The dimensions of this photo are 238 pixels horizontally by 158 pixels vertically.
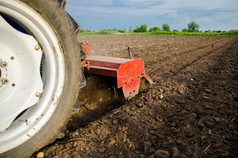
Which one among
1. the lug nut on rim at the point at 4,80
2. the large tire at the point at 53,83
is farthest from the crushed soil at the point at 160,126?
the lug nut on rim at the point at 4,80

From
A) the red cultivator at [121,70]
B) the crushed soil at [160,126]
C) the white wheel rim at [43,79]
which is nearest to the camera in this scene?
the white wheel rim at [43,79]

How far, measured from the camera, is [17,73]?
1.30 meters

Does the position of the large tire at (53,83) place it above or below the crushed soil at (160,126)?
above

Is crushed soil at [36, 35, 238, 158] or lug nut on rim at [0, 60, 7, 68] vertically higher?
lug nut on rim at [0, 60, 7, 68]

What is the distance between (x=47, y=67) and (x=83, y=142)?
81cm

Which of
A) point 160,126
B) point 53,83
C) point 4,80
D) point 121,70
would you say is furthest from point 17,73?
point 160,126

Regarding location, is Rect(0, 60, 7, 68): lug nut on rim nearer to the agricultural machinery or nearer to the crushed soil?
the agricultural machinery

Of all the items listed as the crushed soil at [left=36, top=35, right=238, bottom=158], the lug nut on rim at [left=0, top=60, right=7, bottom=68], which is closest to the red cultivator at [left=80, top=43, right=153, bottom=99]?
the crushed soil at [left=36, top=35, right=238, bottom=158]

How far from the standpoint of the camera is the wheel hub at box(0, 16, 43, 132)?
1.23 meters

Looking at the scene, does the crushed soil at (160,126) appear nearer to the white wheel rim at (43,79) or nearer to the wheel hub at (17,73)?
the white wheel rim at (43,79)

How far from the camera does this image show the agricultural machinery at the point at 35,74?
120cm

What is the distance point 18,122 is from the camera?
1.26 metres

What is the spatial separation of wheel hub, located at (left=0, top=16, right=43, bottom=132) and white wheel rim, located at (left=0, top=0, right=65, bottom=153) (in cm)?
4

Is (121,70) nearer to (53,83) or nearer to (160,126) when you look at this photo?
(160,126)
